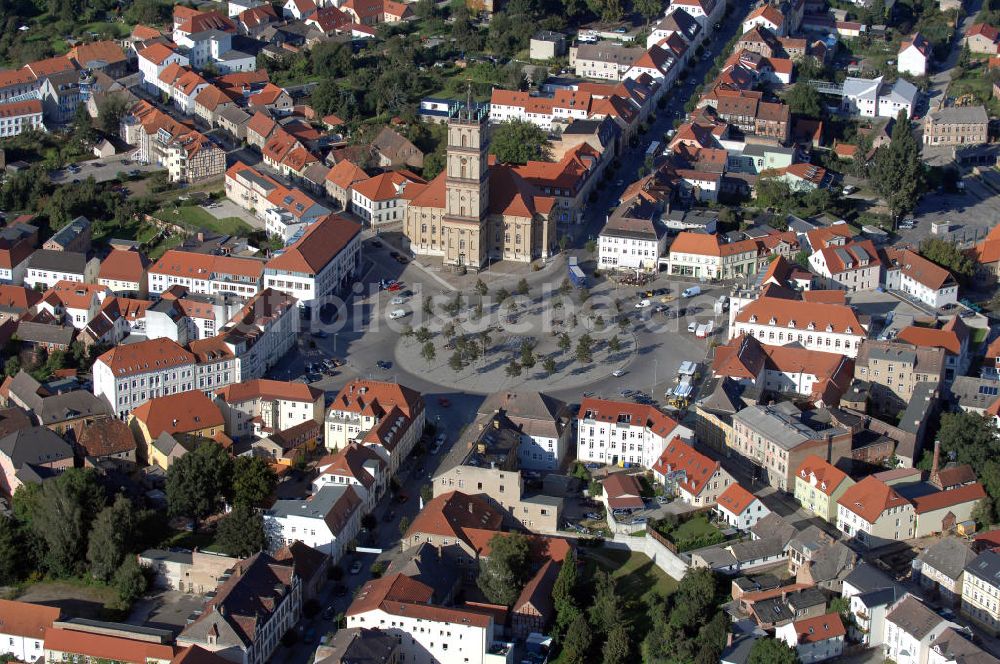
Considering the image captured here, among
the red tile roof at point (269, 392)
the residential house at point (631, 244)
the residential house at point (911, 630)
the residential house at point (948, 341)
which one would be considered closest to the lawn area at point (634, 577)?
the residential house at point (911, 630)

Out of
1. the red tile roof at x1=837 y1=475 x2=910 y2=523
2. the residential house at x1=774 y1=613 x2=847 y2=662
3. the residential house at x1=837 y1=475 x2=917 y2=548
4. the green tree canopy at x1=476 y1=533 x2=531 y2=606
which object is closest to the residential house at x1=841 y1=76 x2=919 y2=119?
the red tile roof at x1=837 y1=475 x2=910 y2=523

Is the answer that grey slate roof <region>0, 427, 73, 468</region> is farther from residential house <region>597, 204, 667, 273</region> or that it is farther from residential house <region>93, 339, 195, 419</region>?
residential house <region>597, 204, 667, 273</region>

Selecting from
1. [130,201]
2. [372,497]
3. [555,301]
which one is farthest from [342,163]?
[372,497]

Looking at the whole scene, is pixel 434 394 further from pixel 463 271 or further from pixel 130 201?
pixel 130 201

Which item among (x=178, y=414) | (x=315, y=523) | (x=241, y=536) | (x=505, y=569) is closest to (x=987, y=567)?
(x=505, y=569)

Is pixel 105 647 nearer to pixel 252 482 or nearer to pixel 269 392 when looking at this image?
pixel 252 482
